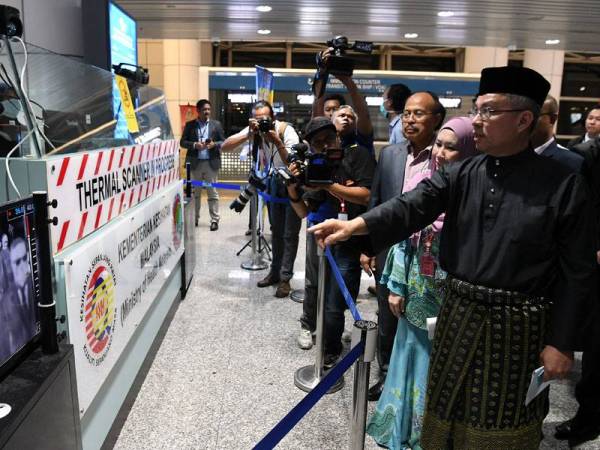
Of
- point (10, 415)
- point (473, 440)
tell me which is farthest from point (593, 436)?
point (10, 415)

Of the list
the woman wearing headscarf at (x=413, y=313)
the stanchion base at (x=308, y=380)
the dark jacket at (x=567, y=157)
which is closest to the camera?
the woman wearing headscarf at (x=413, y=313)

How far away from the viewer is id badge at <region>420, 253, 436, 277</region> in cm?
201

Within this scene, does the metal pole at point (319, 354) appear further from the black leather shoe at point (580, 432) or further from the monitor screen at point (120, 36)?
the monitor screen at point (120, 36)

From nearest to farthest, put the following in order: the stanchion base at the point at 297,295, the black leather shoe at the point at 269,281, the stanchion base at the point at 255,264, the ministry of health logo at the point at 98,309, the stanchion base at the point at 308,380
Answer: the ministry of health logo at the point at 98,309 < the stanchion base at the point at 308,380 < the stanchion base at the point at 297,295 < the black leather shoe at the point at 269,281 < the stanchion base at the point at 255,264

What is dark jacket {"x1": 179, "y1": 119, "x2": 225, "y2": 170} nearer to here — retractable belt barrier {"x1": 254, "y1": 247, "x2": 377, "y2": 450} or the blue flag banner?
the blue flag banner

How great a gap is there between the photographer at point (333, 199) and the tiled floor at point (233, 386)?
1.18 feet

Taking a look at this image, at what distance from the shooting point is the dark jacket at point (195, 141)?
6.56m

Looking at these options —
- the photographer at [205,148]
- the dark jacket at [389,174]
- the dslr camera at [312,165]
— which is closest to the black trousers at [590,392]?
the dark jacket at [389,174]

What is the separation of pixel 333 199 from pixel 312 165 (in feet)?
2.23

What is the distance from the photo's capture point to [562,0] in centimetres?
523

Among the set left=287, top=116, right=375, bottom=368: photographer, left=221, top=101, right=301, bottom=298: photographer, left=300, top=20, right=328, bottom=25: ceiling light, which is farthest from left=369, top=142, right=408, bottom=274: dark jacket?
left=300, top=20, right=328, bottom=25: ceiling light

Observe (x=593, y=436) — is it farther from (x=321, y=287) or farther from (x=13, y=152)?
(x=13, y=152)

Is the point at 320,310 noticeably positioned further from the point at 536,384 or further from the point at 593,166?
the point at 593,166

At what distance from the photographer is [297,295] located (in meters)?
4.14
